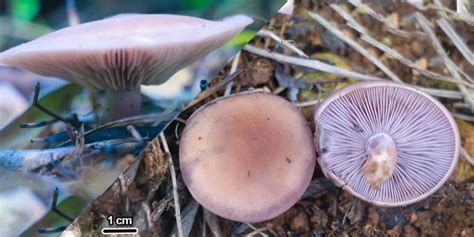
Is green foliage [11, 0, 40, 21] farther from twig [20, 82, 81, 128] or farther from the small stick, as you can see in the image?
the small stick

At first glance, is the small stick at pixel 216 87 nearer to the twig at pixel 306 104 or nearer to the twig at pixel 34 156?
the twig at pixel 306 104

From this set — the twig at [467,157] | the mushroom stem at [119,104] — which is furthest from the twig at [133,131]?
the twig at [467,157]

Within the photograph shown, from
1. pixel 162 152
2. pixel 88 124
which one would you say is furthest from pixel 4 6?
pixel 162 152

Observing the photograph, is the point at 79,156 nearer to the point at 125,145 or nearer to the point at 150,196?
the point at 125,145

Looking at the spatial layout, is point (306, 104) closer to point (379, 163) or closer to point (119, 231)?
point (379, 163)

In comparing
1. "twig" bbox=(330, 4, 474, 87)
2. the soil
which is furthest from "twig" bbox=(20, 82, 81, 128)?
"twig" bbox=(330, 4, 474, 87)
